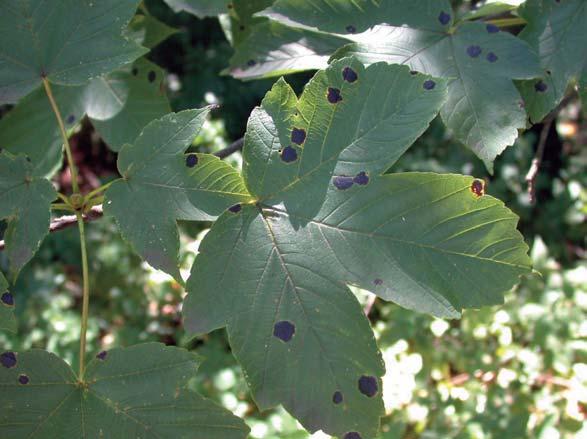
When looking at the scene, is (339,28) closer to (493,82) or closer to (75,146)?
(493,82)

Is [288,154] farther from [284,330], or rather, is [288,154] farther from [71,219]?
[71,219]

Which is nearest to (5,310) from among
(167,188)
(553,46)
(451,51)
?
(167,188)

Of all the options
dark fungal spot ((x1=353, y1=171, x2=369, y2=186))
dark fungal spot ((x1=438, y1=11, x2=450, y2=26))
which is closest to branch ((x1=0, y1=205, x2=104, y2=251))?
dark fungal spot ((x1=353, y1=171, x2=369, y2=186))

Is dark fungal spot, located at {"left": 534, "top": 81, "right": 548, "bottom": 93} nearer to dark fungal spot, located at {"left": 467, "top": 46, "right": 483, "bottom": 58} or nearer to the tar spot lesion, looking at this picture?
dark fungal spot, located at {"left": 467, "top": 46, "right": 483, "bottom": 58}

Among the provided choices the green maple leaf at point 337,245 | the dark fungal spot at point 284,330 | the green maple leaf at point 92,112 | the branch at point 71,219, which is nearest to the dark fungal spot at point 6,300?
the branch at point 71,219

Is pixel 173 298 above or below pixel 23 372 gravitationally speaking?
below

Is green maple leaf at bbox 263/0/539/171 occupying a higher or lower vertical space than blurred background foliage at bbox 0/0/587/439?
higher

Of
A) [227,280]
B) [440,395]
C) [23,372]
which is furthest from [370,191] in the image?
[440,395]
